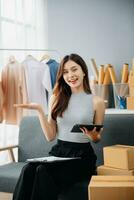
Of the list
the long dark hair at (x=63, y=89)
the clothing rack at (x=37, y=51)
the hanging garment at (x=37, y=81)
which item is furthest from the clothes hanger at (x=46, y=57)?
the long dark hair at (x=63, y=89)

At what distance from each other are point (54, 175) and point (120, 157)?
0.44 metres

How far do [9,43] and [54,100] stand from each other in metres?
1.21

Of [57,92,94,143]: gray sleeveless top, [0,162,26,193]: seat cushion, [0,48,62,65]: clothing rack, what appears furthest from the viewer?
[0,48,62,65]: clothing rack

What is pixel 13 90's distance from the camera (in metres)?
3.24

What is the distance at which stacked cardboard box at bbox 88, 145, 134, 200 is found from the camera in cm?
191

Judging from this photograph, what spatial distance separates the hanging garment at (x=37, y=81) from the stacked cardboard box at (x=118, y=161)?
1.18 metres

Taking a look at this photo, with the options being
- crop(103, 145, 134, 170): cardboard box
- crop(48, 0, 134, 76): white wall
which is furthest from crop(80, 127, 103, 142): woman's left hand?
crop(48, 0, 134, 76): white wall

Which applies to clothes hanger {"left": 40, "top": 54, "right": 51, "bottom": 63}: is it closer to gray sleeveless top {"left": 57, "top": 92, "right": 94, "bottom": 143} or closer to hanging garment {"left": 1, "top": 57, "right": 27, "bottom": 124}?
hanging garment {"left": 1, "top": 57, "right": 27, "bottom": 124}

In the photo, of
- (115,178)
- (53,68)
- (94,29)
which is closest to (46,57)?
(53,68)

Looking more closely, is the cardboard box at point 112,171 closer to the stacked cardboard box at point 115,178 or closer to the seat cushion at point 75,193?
the stacked cardboard box at point 115,178

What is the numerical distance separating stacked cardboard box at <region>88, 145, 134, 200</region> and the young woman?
0.37ft

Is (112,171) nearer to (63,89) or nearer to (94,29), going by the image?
(63,89)

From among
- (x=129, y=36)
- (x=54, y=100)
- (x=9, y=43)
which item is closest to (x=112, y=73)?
(x=129, y=36)

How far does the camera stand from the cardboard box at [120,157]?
2221 millimetres
